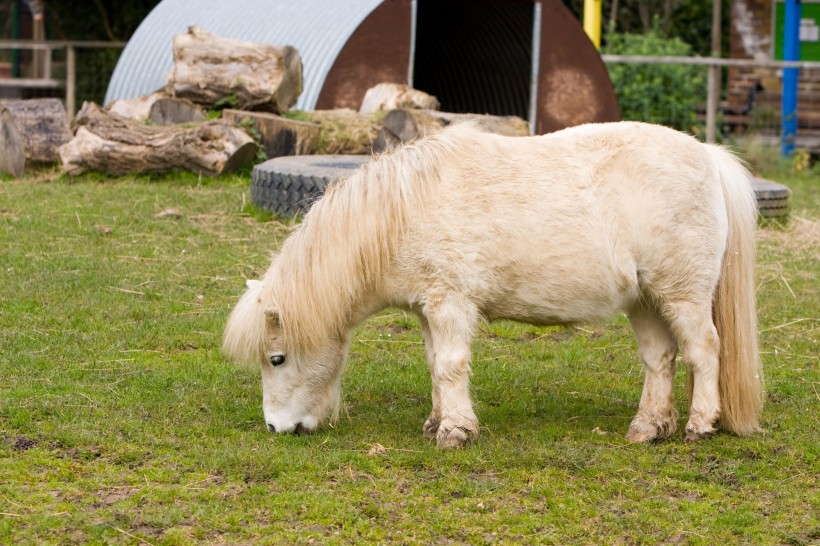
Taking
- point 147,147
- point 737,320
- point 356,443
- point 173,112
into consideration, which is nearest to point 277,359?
point 356,443

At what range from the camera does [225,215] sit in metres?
10.2

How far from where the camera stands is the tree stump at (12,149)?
1178cm

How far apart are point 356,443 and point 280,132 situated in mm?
7517

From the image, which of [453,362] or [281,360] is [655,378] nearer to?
[453,362]

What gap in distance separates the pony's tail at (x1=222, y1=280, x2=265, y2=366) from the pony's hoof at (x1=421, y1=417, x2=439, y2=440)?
0.81 metres

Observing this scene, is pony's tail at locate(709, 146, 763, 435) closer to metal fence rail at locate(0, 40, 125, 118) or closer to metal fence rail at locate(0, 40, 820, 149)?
metal fence rail at locate(0, 40, 820, 149)

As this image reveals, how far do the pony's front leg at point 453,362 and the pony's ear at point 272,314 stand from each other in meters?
0.66

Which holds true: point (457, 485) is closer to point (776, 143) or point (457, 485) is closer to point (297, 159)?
point (297, 159)

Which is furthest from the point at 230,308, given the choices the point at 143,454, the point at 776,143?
the point at 776,143

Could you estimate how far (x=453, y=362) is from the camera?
4.92 m

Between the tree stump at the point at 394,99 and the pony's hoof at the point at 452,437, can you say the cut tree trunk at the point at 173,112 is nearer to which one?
the tree stump at the point at 394,99

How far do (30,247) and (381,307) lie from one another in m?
4.48

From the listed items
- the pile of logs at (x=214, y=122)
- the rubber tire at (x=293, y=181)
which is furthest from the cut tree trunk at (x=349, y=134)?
the rubber tire at (x=293, y=181)

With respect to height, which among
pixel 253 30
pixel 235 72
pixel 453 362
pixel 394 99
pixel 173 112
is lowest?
pixel 453 362
